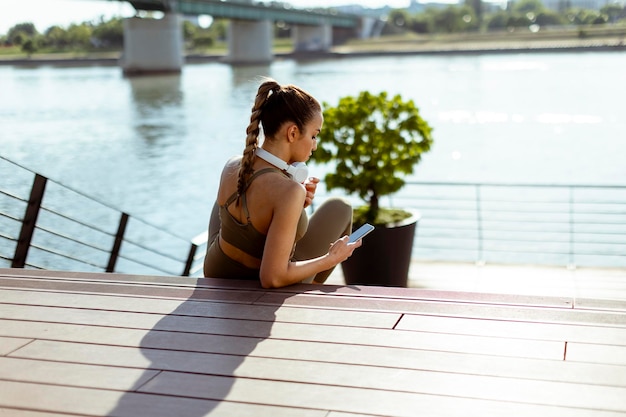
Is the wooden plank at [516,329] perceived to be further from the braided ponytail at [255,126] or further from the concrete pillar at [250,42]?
the concrete pillar at [250,42]

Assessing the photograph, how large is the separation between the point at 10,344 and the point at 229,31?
60053 mm

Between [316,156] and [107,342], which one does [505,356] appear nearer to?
[107,342]

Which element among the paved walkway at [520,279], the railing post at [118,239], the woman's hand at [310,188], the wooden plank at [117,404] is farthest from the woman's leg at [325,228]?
the paved walkway at [520,279]

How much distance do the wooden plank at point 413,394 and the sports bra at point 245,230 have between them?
753 mm

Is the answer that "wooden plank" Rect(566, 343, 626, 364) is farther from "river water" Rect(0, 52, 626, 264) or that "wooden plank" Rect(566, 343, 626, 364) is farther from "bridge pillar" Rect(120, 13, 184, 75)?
"bridge pillar" Rect(120, 13, 184, 75)

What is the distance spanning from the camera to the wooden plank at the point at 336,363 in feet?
6.58

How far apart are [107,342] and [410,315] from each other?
862 mm

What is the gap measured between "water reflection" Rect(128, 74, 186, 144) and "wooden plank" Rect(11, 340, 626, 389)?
22.5 m

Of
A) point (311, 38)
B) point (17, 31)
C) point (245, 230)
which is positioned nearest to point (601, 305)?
point (245, 230)

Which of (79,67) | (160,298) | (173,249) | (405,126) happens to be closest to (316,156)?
(405,126)

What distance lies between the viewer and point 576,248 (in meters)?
11.4

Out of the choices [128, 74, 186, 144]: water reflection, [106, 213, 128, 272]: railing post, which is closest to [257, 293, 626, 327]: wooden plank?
[106, 213, 128, 272]: railing post

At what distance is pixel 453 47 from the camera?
6606 cm

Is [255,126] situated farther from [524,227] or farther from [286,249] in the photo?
[524,227]
